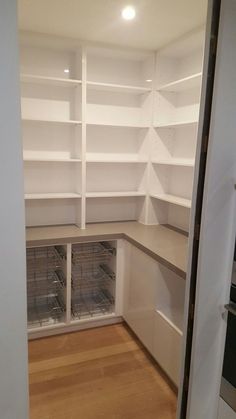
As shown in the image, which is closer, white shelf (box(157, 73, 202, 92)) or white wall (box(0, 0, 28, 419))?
white wall (box(0, 0, 28, 419))

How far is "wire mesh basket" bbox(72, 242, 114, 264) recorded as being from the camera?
290 centimetres

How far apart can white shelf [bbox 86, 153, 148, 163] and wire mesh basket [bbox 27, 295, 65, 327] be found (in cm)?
134

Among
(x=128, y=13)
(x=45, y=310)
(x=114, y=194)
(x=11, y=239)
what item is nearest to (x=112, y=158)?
(x=114, y=194)

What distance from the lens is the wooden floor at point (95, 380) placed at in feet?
6.25

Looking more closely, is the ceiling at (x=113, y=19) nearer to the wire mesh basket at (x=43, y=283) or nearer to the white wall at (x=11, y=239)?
the white wall at (x=11, y=239)

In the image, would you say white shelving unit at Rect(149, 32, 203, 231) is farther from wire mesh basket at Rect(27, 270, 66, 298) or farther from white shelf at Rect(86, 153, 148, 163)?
wire mesh basket at Rect(27, 270, 66, 298)

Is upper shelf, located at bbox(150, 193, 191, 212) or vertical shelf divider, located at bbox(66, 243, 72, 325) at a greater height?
upper shelf, located at bbox(150, 193, 191, 212)

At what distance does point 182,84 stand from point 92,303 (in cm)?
215

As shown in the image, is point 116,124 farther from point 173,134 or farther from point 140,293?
point 140,293

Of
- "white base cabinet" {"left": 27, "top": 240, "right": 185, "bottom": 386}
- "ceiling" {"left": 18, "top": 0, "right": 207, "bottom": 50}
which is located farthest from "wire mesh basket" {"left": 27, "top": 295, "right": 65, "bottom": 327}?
"ceiling" {"left": 18, "top": 0, "right": 207, "bottom": 50}

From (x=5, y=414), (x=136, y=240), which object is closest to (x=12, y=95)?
(x=5, y=414)

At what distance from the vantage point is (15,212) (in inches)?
36.2

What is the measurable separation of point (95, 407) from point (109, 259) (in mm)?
1261

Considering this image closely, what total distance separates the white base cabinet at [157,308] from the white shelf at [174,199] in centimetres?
51
